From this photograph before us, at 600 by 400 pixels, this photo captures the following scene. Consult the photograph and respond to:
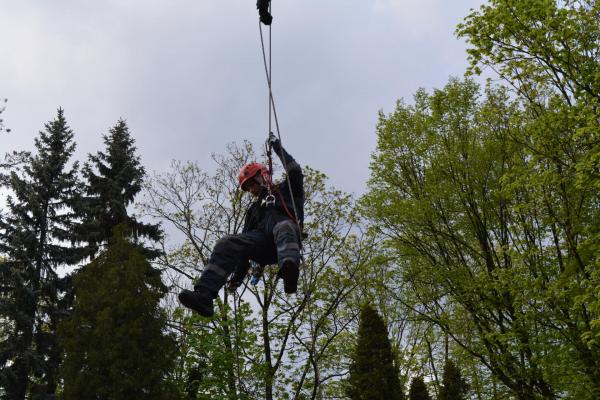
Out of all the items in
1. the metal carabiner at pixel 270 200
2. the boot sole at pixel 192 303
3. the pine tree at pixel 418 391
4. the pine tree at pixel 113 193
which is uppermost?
the pine tree at pixel 113 193

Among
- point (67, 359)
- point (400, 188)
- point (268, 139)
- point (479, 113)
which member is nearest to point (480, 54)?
point (479, 113)

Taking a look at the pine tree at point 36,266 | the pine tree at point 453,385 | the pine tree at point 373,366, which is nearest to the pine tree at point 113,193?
the pine tree at point 36,266

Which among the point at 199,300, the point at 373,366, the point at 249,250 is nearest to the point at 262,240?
the point at 249,250

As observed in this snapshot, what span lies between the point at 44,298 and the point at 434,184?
13.3m

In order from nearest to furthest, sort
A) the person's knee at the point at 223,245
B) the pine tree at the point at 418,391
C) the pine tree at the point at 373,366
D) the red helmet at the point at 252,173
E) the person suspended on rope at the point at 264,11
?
1. the person's knee at the point at 223,245
2. the person suspended on rope at the point at 264,11
3. the red helmet at the point at 252,173
4. the pine tree at the point at 373,366
5. the pine tree at the point at 418,391

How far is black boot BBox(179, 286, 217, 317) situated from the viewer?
14.8 ft

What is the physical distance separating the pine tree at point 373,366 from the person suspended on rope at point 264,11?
13.3 metres

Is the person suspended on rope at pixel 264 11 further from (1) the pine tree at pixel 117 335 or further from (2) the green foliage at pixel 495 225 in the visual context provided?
(1) the pine tree at pixel 117 335

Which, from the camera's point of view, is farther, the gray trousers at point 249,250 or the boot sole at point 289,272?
the gray trousers at point 249,250

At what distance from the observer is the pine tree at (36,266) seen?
1677 centimetres

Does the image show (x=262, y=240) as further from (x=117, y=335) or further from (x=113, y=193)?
(x=113, y=193)

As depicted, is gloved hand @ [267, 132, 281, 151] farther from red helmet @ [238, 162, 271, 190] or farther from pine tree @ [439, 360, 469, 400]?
pine tree @ [439, 360, 469, 400]

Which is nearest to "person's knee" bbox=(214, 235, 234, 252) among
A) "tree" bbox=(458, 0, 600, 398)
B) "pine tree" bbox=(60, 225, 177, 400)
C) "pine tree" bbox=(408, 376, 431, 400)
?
"tree" bbox=(458, 0, 600, 398)

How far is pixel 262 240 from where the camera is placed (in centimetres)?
522
